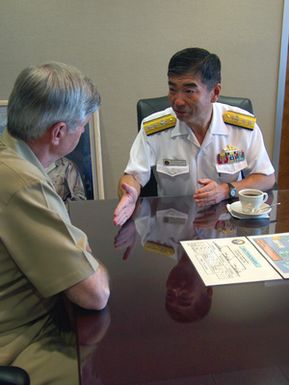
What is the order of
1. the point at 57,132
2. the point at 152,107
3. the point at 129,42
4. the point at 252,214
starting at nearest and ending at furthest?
the point at 57,132, the point at 252,214, the point at 152,107, the point at 129,42

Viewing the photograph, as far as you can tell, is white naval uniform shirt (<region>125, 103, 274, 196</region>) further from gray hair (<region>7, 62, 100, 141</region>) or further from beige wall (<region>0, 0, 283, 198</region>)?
beige wall (<region>0, 0, 283, 198</region>)

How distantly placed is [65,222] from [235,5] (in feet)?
7.67

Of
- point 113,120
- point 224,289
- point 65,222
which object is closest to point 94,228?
point 65,222

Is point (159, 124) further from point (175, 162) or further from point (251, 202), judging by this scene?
point (251, 202)

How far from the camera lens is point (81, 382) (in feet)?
2.26

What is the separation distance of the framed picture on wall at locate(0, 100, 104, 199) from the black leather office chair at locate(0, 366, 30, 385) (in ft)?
6.67

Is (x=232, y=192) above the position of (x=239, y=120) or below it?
below

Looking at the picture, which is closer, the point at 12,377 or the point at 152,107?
the point at 12,377

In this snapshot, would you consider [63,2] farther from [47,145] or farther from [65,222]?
[65,222]

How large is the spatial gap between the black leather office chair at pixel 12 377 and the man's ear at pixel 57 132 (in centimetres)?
Answer: 55

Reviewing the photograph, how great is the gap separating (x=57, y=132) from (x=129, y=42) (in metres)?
1.80

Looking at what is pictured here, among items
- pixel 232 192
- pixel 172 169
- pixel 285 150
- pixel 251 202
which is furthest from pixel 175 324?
pixel 285 150

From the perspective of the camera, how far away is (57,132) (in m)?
1.06

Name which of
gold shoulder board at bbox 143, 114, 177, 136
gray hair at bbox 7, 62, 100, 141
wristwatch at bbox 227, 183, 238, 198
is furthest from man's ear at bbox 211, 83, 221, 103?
gray hair at bbox 7, 62, 100, 141
